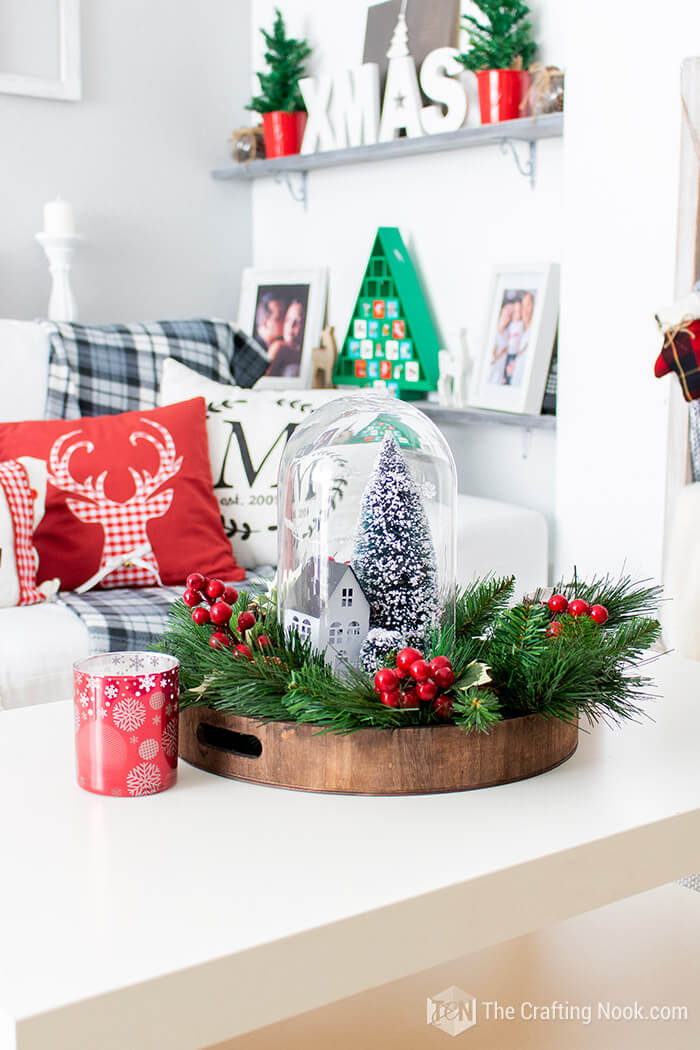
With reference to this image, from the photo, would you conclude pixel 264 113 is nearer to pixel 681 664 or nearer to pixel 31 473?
pixel 31 473

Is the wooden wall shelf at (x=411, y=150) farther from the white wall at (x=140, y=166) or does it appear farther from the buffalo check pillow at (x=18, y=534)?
the buffalo check pillow at (x=18, y=534)

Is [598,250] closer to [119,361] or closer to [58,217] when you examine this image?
[119,361]

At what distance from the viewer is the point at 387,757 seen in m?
0.91

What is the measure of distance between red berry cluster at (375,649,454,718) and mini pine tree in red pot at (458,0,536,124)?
6.12 ft

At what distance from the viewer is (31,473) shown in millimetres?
1981

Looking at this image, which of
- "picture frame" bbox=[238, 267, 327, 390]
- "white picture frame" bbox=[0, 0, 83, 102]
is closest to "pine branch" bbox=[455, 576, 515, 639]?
"picture frame" bbox=[238, 267, 327, 390]

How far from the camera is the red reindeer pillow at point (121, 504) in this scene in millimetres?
1998

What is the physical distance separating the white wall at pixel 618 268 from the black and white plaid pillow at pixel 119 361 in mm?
742

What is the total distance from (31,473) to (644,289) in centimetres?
117

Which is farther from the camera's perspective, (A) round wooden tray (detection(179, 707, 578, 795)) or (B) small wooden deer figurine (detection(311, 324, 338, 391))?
(B) small wooden deer figurine (detection(311, 324, 338, 391))

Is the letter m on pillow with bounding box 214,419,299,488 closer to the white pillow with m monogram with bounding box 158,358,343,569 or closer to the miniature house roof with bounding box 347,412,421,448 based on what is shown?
the white pillow with m monogram with bounding box 158,358,343,569

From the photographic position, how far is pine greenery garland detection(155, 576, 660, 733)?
0.90 meters

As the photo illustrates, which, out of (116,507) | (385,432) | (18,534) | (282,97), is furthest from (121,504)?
(282,97)

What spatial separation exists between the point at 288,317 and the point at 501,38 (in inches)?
39.3
